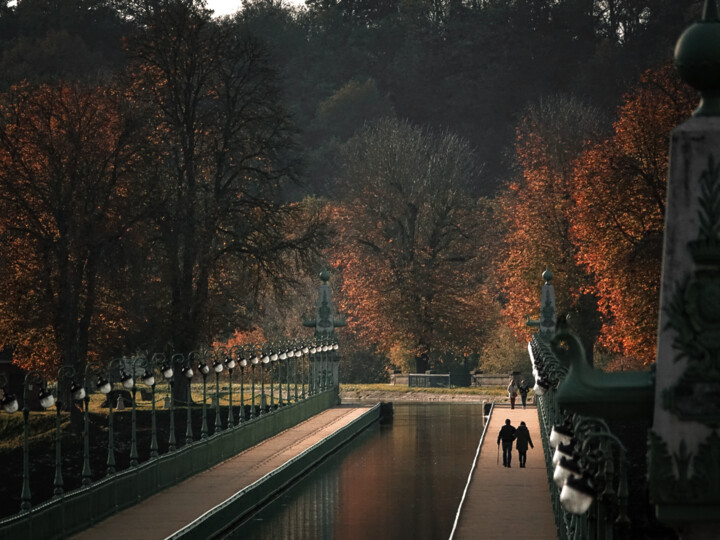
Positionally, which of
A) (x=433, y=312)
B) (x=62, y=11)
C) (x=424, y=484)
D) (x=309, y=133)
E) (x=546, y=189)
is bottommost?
(x=424, y=484)

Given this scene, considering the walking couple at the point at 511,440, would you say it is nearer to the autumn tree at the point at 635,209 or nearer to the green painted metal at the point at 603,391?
Answer: the autumn tree at the point at 635,209

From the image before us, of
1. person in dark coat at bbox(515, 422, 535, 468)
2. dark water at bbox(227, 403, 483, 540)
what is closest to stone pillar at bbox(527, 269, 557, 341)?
dark water at bbox(227, 403, 483, 540)

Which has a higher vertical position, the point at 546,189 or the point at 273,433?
the point at 546,189

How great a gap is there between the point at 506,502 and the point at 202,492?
6372 millimetres

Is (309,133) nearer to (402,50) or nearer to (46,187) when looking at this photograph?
(402,50)

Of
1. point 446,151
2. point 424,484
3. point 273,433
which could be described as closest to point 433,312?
point 446,151

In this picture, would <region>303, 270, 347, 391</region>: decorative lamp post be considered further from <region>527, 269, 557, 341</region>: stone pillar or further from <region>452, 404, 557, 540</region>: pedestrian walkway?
<region>452, 404, 557, 540</region>: pedestrian walkway

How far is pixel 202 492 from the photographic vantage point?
96.0ft

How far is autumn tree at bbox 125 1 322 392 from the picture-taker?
166ft

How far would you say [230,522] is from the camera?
2705 centimetres

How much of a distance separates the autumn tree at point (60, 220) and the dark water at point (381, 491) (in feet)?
33.0

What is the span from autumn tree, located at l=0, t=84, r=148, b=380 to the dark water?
1007 centimetres

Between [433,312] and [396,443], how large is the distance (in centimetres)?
2492

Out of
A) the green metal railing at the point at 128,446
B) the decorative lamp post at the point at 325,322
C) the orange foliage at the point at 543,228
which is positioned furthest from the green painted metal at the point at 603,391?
the orange foliage at the point at 543,228
